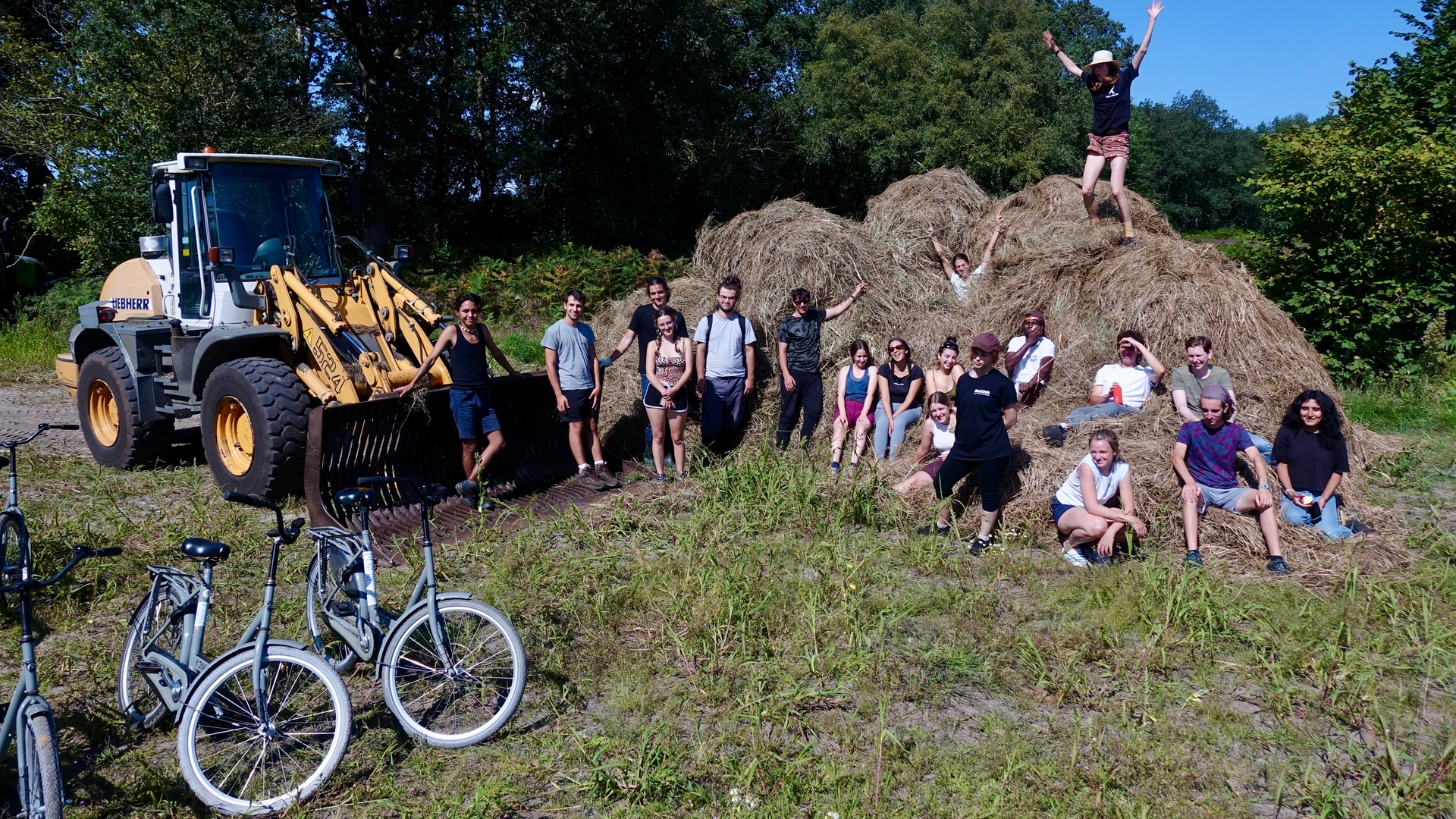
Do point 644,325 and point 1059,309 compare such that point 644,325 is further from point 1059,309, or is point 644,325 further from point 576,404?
point 1059,309

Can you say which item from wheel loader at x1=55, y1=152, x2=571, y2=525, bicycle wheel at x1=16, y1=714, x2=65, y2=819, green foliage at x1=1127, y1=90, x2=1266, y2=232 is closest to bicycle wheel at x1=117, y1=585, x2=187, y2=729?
bicycle wheel at x1=16, y1=714, x2=65, y2=819

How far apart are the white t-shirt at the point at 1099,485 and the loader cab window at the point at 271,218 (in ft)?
20.3

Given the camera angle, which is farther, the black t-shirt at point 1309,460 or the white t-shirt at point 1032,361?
the white t-shirt at point 1032,361

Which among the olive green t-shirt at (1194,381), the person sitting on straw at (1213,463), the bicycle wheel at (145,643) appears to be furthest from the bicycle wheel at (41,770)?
the olive green t-shirt at (1194,381)

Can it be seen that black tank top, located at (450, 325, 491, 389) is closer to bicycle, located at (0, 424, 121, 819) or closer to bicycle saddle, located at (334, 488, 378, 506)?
bicycle saddle, located at (334, 488, 378, 506)

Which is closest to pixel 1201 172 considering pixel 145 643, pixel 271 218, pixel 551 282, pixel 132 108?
pixel 551 282

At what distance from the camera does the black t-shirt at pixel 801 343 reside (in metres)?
8.91

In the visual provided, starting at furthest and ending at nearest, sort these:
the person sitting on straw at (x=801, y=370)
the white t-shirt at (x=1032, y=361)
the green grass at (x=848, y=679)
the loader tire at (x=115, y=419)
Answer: the loader tire at (x=115, y=419), the person sitting on straw at (x=801, y=370), the white t-shirt at (x=1032, y=361), the green grass at (x=848, y=679)

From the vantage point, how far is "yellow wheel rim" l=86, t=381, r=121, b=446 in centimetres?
966

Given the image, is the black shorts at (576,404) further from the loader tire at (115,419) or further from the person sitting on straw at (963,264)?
the person sitting on straw at (963,264)

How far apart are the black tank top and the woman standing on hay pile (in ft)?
18.8

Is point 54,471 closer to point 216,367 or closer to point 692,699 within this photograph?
point 216,367

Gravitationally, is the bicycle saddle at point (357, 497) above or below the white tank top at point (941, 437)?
above

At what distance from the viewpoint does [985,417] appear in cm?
695
